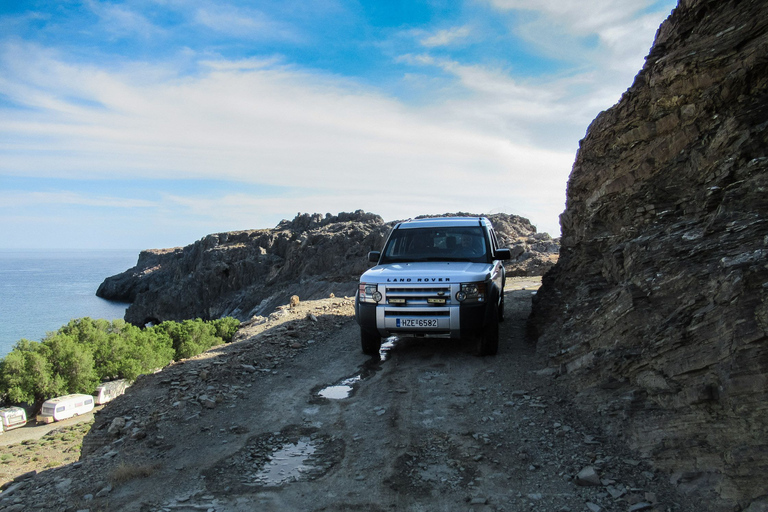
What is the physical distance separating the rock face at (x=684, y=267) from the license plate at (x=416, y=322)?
184cm

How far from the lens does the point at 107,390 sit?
38.3 metres

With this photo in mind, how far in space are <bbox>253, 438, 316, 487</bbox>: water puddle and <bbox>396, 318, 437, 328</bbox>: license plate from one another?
2.56 meters

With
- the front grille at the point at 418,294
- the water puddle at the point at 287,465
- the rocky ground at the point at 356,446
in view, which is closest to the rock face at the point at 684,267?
the rocky ground at the point at 356,446

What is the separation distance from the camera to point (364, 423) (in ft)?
18.9

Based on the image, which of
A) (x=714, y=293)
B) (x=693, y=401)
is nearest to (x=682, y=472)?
(x=693, y=401)

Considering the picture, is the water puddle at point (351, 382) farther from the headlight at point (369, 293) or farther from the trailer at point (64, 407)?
the trailer at point (64, 407)

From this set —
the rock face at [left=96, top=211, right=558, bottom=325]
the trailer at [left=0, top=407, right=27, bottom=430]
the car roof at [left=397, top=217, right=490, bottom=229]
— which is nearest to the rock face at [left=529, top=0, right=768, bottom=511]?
the car roof at [left=397, top=217, right=490, bottom=229]

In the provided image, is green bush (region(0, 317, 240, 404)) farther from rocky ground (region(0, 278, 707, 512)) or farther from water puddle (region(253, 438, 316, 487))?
water puddle (region(253, 438, 316, 487))

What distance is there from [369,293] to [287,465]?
3359mm

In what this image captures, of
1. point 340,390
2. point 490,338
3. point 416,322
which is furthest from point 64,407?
point 490,338

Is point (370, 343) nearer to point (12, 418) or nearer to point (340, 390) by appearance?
point (340, 390)

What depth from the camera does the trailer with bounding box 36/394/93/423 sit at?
3375cm

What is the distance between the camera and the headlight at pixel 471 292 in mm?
7289

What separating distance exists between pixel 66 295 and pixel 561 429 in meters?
162
